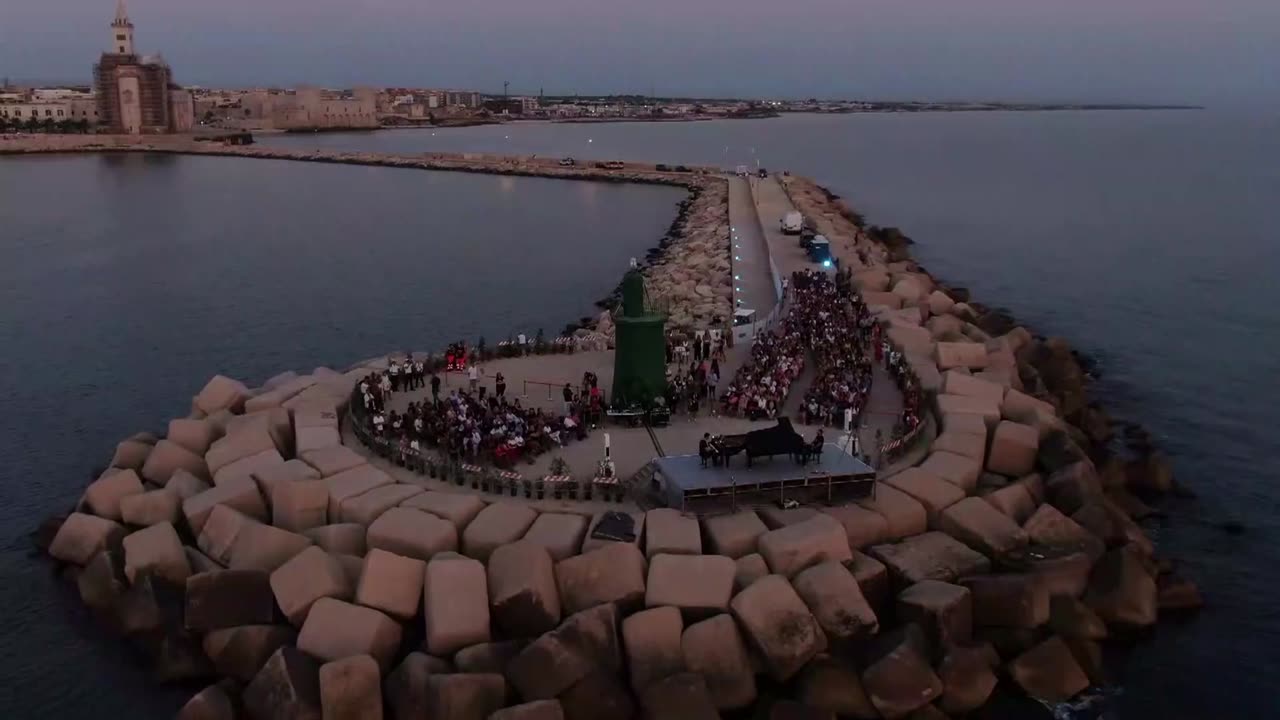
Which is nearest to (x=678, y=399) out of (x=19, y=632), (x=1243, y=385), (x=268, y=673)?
(x=268, y=673)

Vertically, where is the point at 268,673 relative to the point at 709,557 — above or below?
below

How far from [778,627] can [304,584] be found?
5.57 meters

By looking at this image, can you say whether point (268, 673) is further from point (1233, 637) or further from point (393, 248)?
point (393, 248)

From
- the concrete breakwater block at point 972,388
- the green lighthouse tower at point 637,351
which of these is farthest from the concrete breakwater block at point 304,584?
the concrete breakwater block at point 972,388

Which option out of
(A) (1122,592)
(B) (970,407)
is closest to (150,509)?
(B) (970,407)

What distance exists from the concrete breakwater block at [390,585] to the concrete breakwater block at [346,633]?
18cm

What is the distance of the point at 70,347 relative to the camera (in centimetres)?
3297

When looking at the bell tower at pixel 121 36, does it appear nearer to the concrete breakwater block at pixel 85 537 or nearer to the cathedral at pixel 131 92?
the cathedral at pixel 131 92

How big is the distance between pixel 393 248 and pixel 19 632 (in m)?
41.4

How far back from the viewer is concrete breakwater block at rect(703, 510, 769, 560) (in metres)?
13.8

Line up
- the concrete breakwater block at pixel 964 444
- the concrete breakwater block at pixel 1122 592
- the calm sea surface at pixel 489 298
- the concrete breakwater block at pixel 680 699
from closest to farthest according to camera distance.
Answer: the concrete breakwater block at pixel 680 699 < the concrete breakwater block at pixel 1122 592 < the calm sea surface at pixel 489 298 < the concrete breakwater block at pixel 964 444

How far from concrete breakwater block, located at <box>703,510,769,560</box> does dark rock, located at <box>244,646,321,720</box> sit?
192 inches

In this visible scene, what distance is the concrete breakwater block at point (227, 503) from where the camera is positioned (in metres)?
15.4

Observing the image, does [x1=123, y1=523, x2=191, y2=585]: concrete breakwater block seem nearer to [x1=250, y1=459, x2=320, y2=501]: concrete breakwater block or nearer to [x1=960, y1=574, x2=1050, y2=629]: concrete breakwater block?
[x1=250, y1=459, x2=320, y2=501]: concrete breakwater block
